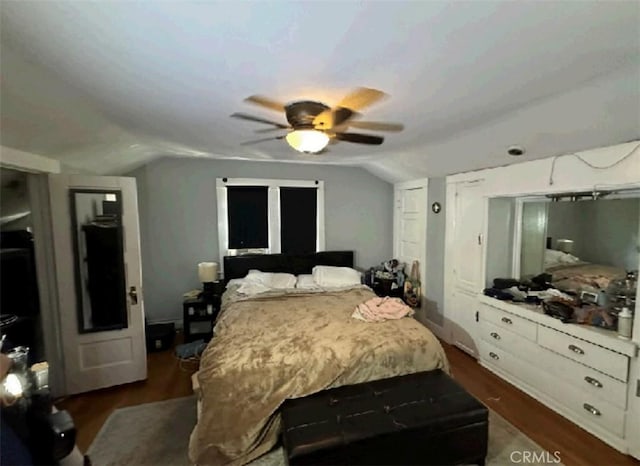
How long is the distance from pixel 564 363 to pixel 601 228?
1.21m

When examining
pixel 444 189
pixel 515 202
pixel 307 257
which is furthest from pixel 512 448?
pixel 307 257

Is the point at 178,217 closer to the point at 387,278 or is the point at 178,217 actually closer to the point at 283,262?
the point at 283,262

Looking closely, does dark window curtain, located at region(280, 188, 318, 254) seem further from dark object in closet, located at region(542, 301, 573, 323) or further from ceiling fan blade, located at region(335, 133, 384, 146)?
dark object in closet, located at region(542, 301, 573, 323)

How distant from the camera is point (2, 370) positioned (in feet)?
2.89

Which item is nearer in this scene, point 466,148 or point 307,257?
point 466,148

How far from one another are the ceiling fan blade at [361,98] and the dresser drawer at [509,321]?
253 cm

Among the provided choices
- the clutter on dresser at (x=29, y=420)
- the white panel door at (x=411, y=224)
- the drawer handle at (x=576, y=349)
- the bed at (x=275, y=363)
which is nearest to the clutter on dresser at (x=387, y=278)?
the white panel door at (x=411, y=224)

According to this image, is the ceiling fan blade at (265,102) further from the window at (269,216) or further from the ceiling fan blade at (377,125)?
the window at (269,216)

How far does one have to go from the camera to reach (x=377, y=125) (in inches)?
99.2

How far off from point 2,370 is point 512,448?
2.92 meters

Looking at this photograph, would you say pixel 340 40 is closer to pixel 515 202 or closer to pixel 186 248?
pixel 515 202

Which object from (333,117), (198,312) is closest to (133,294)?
(198,312)

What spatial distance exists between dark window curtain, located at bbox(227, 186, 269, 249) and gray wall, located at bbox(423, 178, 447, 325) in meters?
2.33

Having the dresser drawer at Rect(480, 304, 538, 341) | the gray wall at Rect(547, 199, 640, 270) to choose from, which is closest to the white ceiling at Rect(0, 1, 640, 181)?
the gray wall at Rect(547, 199, 640, 270)
